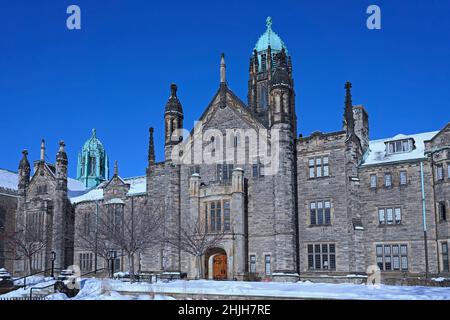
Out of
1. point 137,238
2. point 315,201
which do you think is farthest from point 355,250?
point 137,238

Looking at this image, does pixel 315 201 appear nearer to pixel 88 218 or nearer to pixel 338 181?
pixel 338 181

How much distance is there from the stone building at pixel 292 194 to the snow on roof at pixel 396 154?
0.34ft

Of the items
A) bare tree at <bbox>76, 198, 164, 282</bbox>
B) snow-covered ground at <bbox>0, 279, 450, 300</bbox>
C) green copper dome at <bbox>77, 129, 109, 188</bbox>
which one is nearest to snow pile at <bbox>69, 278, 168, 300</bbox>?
snow-covered ground at <bbox>0, 279, 450, 300</bbox>

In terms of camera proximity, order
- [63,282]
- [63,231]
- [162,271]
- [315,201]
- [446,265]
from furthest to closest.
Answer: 1. [63,231]
2. [162,271]
3. [315,201]
4. [446,265]
5. [63,282]

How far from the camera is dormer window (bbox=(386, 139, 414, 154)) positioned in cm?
3931

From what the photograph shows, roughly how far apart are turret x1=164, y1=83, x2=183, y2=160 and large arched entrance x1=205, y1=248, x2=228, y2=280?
9.80m

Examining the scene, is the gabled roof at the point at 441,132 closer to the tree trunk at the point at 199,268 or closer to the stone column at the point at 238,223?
the stone column at the point at 238,223

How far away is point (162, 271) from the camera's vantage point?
149 ft

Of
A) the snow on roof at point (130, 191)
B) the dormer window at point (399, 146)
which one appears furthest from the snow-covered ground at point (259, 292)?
the snow on roof at point (130, 191)

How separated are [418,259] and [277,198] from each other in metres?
10.8

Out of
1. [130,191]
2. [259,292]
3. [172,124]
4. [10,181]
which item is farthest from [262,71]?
[259,292]

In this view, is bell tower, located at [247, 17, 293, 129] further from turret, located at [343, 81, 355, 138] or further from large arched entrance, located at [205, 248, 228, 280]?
large arched entrance, located at [205, 248, 228, 280]

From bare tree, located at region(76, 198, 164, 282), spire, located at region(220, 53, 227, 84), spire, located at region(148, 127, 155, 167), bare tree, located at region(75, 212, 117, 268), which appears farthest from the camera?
bare tree, located at region(75, 212, 117, 268)

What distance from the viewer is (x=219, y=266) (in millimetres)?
42344
